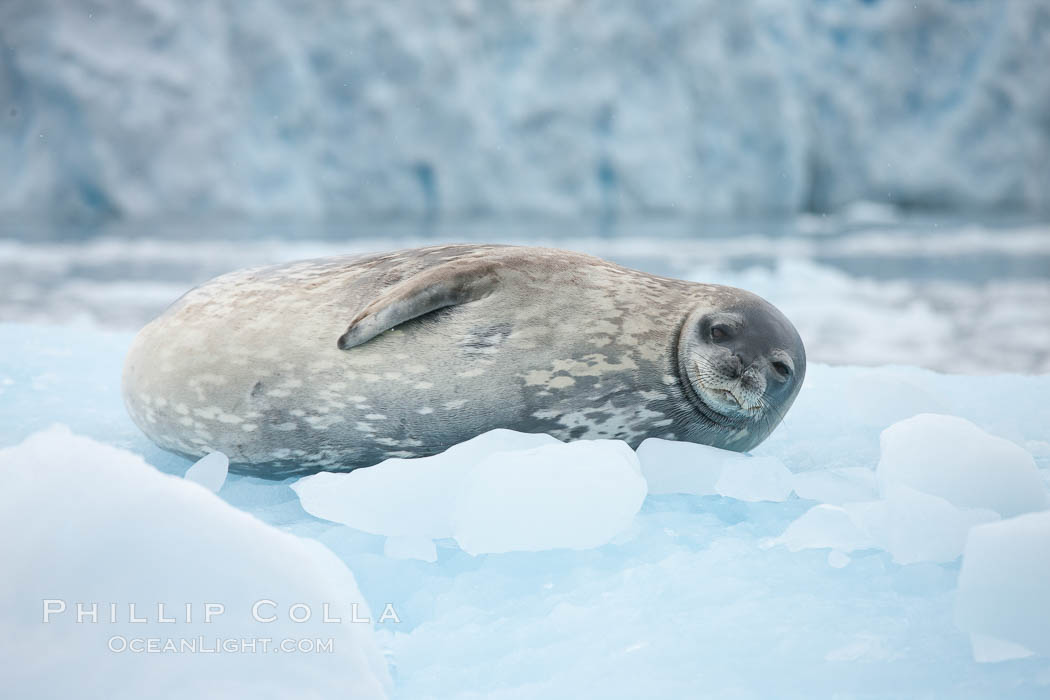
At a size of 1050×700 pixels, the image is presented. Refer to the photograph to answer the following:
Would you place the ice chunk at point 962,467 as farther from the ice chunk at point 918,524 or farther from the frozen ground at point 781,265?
the frozen ground at point 781,265

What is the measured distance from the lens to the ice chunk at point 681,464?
6.41 feet

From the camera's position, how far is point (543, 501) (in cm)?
169

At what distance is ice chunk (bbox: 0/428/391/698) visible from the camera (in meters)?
1.16

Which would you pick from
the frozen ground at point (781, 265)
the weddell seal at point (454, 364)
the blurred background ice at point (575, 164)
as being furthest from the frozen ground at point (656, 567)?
the frozen ground at point (781, 265)

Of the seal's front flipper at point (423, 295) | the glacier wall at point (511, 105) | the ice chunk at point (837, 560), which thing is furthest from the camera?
the glacier wall at point (511, 105)

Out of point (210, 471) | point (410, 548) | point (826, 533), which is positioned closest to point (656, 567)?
point (826, 533)

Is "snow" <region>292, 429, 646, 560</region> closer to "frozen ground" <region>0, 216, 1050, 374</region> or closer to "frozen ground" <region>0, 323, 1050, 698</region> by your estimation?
"frozen ground" <region>0, 323, 1050, 698</region>

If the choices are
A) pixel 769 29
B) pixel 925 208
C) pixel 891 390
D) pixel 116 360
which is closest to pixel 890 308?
pixel 891 390

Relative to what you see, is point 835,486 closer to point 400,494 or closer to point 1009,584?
point 1009,584

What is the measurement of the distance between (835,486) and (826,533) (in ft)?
0.97

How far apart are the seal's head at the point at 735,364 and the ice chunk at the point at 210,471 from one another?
1090 millimetres

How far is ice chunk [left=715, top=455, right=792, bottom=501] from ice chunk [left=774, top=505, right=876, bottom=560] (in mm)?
198

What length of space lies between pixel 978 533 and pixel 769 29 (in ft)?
49.1

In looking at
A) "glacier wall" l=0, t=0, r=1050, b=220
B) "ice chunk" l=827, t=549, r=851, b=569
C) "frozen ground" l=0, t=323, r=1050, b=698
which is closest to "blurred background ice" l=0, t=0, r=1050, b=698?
"glacier wall" l=0, t=0, r=1050, b=220
